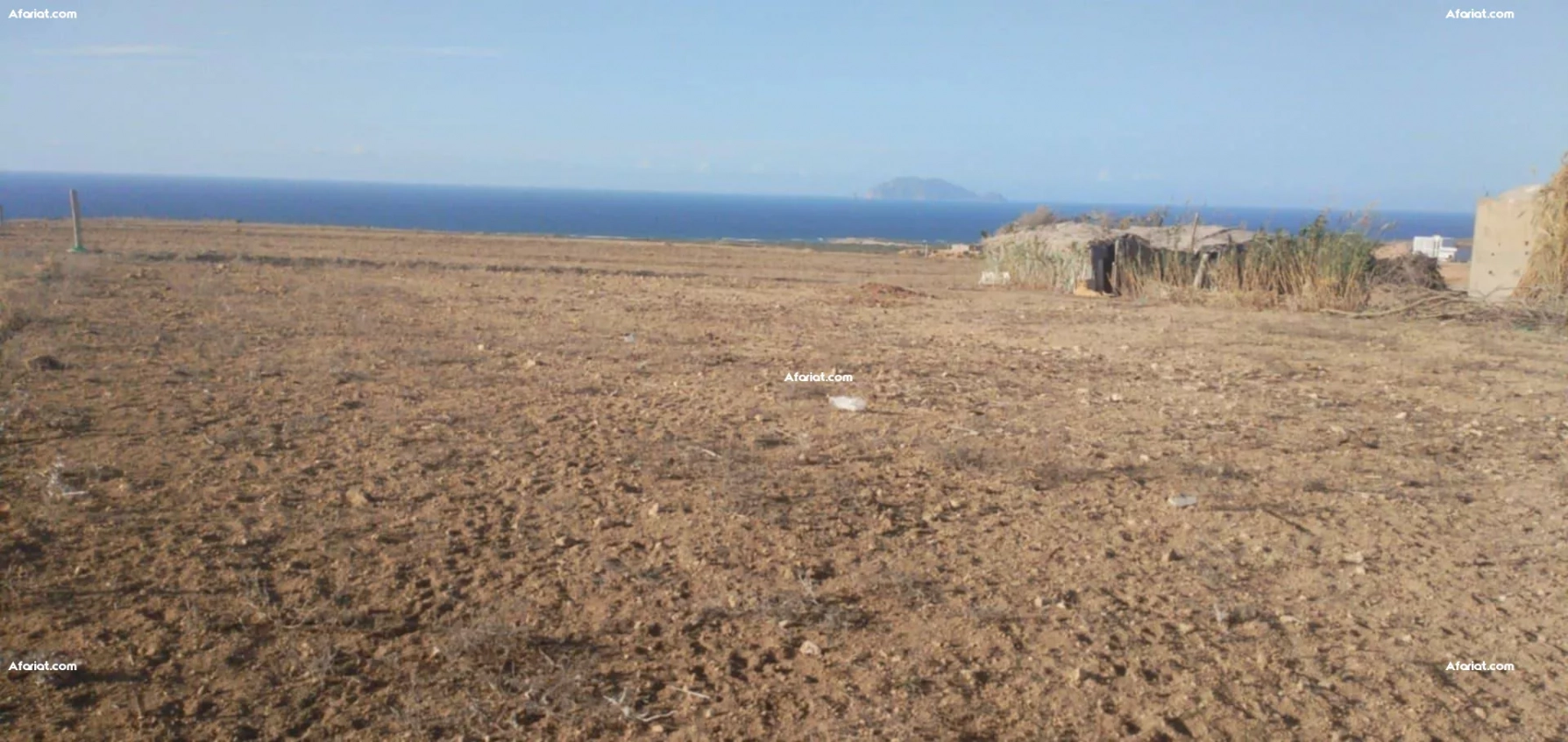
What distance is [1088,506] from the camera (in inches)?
228

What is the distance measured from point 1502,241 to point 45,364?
16159mm

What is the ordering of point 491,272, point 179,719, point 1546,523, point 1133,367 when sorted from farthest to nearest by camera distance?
1. point 491,272
2. point 1133,367
3. point 1546,523
4. point 179,719

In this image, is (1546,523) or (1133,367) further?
(1133,367)

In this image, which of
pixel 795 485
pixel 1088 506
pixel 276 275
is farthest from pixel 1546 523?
pixel 276 275

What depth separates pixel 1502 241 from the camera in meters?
14.8

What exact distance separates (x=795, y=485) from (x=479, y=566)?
6.11 feet

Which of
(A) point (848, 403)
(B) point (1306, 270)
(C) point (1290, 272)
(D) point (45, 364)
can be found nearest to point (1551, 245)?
(B) point (1306, 270)

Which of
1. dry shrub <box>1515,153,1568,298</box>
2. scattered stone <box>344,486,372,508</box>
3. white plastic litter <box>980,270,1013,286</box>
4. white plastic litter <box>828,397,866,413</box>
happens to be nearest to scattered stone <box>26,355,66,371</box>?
scattered stone <box>344,486,372,508</box>

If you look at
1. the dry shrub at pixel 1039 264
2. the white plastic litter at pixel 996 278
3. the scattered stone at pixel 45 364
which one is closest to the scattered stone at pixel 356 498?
the scattered stone at pixel 45 364

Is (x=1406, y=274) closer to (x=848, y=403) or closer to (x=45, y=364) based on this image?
(x=848, y=403)

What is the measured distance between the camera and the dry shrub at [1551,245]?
1364 cm

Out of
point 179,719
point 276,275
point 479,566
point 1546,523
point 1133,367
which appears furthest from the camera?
point 276,275

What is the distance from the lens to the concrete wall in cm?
1437

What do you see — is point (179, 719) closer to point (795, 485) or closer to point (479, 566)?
point (479, 566)
